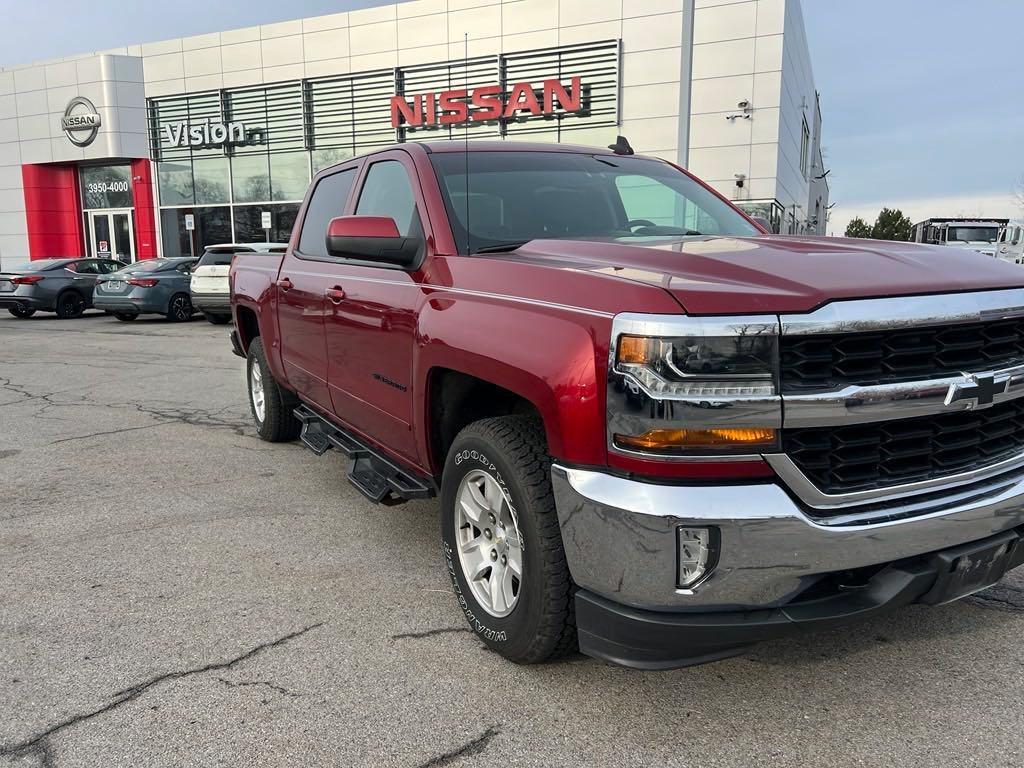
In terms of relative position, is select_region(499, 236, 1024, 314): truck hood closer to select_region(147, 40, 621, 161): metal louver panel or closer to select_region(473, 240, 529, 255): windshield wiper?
select_region(473, 240, 529, 255): windshield wiper

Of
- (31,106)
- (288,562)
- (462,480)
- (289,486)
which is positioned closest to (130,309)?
(289,486)

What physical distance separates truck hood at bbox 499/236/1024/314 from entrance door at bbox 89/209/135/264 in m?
33.8

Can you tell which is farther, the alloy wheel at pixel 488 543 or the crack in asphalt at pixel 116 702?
the alloy wheel at pixel 488 543

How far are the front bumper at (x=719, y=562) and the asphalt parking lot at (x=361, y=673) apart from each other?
44 centimetres

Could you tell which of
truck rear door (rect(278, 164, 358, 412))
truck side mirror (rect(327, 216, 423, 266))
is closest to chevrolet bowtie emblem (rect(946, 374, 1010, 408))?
truck side mirror (rect(327, 216, 423, 266))

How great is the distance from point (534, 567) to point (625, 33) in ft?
75.7

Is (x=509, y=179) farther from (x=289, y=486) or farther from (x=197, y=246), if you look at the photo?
(x=197, y=246)

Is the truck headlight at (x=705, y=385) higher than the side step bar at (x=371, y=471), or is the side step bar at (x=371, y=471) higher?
the truck headlight at (x=705, y=385)

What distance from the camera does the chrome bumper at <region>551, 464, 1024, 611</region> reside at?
2.11 meters

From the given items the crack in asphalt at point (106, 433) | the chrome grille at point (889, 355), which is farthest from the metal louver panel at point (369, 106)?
the chrome grille at point (889, 355)

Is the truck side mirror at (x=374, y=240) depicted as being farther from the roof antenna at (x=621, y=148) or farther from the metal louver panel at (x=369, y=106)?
the metal louver panel at (x=369, y=106)

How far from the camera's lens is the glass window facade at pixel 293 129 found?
2362 cm

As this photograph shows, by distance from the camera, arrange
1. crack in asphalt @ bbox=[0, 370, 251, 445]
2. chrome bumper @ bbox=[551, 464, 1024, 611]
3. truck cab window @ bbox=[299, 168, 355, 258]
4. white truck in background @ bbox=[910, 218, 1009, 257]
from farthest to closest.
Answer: white truck in background @ bbox=[910, 218, 1009, 257] → crack in asphalt @ bbox=[0, 370, 251, 445] → truck cab window @ bbox=[299, 168, 355, 258] → chrome bumper @ bbox=[551, 464, 1024, 611]

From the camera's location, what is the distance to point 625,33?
22750mm
